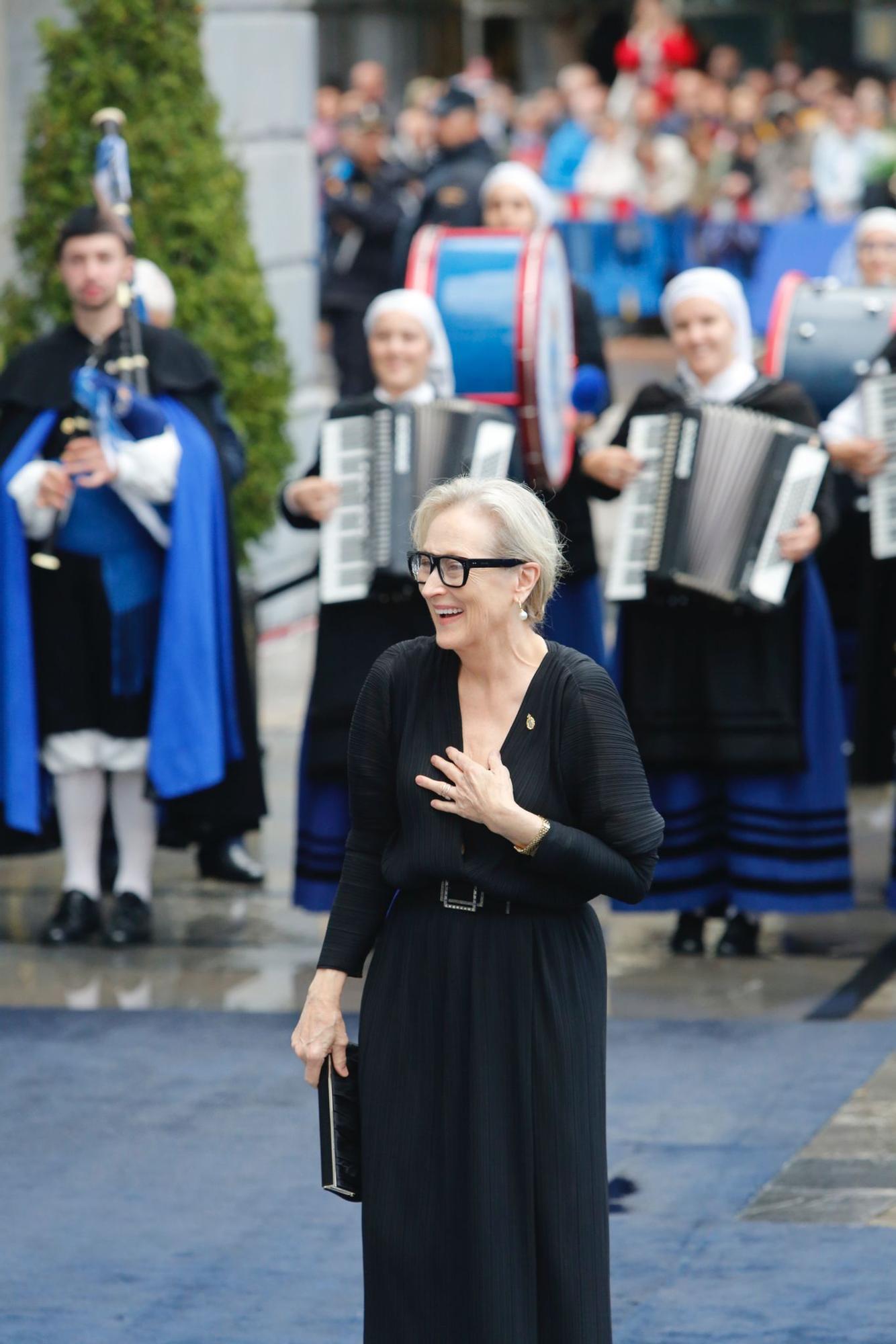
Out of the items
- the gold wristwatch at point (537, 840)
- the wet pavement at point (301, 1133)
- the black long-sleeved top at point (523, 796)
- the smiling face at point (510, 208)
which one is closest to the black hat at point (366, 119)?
the smiling face at point (510, 208)

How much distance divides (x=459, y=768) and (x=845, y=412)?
3954 millimetres

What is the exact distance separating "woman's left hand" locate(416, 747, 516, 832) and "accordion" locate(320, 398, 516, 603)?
3000 mm

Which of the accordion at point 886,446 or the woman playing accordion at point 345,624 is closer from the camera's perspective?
the woman playing accordion at point 345,624

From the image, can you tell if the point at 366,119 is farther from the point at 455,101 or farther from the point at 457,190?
the point at 457,190

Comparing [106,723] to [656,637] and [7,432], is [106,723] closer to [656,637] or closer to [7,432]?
[7,432]

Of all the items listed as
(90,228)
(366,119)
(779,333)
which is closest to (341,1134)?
(90,228)

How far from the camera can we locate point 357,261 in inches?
622

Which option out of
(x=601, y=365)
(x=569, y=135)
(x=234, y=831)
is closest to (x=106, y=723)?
(x=234, y=831)

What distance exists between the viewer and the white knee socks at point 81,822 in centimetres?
722

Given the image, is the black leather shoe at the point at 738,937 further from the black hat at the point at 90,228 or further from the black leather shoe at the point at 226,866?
the black hat at the point at 90,228

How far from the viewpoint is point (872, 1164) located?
543 centimetres

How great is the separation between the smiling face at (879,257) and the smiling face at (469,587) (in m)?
4.84

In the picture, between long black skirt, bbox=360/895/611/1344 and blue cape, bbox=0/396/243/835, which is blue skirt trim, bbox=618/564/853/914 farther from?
long black skirt, bbox=360/895/611/1344

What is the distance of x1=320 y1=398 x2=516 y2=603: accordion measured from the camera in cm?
675
